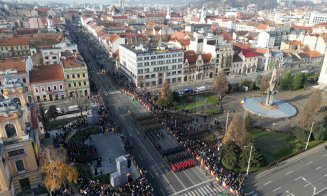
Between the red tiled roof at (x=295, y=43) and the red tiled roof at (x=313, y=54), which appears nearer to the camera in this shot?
the red tiled roof at (x=313, y=54)

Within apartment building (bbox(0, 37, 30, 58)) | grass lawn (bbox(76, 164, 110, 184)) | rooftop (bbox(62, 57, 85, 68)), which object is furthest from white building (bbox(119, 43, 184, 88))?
apartment building (bbox(0, 37, 30, 58))

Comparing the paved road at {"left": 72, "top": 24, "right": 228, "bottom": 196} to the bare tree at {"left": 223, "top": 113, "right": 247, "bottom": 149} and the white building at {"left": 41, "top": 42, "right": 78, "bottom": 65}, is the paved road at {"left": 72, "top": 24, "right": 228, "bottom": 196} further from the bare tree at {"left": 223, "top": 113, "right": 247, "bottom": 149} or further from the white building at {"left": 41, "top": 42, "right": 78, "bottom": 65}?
the white building at {"left": 41, "top": 42, "right": 78, "bottom": 65}

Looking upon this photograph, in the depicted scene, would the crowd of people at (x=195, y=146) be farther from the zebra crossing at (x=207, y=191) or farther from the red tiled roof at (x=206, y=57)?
the red tiled roof at (x=206, y=57)

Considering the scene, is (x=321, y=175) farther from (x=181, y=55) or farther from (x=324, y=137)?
(x=181, y=55)

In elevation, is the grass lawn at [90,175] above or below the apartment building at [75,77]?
below

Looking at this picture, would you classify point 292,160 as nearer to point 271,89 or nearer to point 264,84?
point 271,89

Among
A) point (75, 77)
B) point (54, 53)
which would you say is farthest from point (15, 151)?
point (54, 53)

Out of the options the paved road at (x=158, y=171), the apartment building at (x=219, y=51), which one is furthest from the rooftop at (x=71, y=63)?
the apartment building at (x=219, y=51)
